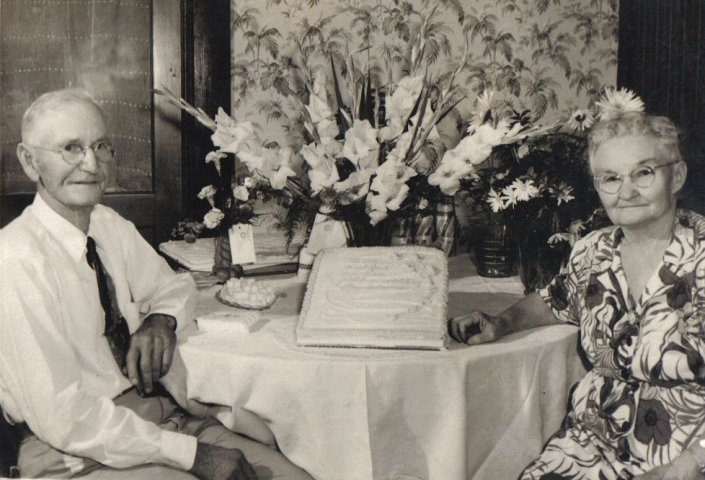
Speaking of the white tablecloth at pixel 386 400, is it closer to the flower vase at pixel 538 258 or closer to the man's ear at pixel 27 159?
the flower vase at pixel 538 258

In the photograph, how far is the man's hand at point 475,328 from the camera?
1.58m

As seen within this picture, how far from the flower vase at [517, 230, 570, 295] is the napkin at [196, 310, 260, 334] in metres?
0.72

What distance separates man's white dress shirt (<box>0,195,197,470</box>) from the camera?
1.32 m

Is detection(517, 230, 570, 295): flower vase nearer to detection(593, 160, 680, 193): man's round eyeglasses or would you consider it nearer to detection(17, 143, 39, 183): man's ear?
detection(593, 160, 680, 193): man's round eyeglasses

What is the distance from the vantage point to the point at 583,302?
162 centimetres

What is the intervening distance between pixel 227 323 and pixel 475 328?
0.55 meters

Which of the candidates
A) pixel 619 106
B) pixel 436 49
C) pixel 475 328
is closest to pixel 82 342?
pixel 475 328

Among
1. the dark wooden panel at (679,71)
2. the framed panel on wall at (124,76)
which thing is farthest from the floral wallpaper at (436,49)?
the dark wooden panel at (679,71)

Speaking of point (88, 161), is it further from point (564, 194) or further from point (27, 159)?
point (564, 194)

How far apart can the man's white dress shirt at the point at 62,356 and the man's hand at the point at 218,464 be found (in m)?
0.02

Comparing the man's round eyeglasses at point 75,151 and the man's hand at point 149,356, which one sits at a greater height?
the man's round eyeglasses at point 75,151

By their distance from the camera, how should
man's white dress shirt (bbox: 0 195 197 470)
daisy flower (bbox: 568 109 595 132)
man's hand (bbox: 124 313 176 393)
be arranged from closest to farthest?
man's white dress shirt (bbox: 0 195 197 470), man's hand (bbox: 124 313 176 393), daisy flower (bbox: 568 109 595 132)

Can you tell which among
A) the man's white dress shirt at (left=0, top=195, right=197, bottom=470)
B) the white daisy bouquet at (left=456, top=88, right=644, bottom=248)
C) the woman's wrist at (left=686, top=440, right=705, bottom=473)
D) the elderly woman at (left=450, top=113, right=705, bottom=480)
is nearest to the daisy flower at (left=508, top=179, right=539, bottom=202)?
the white daisy bouquet at (left=456, top=88, right=644, bottom=248)

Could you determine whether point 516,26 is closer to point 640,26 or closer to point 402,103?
point 640,26
